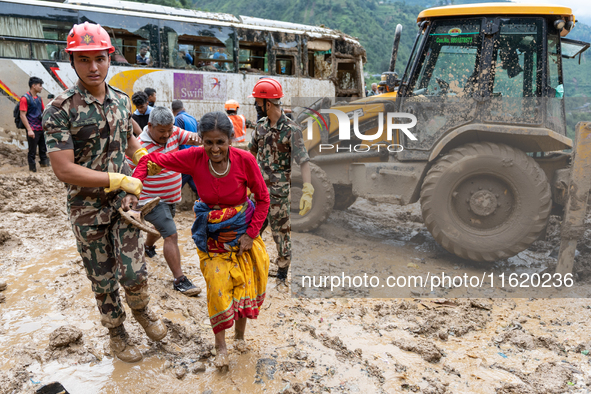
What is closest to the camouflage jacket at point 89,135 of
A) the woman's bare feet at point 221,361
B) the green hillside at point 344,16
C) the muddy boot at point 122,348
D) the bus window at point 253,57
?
the muddy boot at point 122,348

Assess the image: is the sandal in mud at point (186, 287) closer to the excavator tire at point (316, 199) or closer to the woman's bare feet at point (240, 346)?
the woman's bare feet at point (240, 346)

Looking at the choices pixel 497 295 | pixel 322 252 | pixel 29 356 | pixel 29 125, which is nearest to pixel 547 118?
pixel 497 295

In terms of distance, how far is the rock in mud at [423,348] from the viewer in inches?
109

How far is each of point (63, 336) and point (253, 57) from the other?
9.58 metres

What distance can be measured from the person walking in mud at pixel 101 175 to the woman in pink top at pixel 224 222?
227mm

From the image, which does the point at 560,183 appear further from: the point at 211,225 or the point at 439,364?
the point at 211,225

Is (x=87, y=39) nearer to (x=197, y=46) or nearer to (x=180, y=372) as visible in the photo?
(x=180, y=372)

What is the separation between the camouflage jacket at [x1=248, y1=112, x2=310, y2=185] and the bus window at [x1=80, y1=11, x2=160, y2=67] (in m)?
7.10

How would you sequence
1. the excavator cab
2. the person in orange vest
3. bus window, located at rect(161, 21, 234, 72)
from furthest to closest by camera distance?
1. bus window, located at rect(161, 21, 234, 72)
2. the person in orange vest
3. the excavator cab

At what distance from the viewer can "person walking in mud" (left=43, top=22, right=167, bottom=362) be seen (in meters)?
2.17

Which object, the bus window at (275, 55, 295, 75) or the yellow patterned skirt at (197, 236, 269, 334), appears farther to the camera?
the bus window at (275, 55, 295, 75)

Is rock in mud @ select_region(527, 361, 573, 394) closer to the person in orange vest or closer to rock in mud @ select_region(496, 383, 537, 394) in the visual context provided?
rock in mud @ select_region(496, 383, 537, 394)

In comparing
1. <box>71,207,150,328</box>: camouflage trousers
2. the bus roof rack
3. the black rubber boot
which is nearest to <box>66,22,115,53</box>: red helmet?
<box>71,207,150,328</box>: camouflage trousers

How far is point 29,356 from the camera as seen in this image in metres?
2.59
